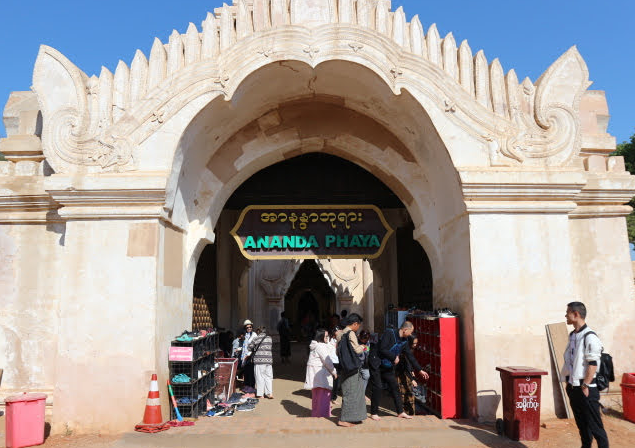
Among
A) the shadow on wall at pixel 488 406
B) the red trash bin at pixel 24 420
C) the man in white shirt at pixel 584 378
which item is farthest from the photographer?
the shadow on wall at pixel 488 406

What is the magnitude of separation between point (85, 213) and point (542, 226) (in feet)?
20.2

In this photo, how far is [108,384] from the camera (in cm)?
653

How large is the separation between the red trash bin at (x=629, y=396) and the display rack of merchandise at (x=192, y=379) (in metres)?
5.90

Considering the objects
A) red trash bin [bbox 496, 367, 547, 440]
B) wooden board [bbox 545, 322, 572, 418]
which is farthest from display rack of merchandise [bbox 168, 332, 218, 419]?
wooden board [bbox 545, 322, 572, 418]

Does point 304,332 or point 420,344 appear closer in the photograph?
point 420,344

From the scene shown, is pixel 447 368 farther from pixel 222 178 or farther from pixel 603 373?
pixel 222 178

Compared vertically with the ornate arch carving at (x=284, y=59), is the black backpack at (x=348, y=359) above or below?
below

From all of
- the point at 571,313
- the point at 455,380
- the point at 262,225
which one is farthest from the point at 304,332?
the point at 571,313

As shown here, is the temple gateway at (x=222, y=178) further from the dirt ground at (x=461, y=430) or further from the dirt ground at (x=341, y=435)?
the dirt ground at (x=341, y=435)

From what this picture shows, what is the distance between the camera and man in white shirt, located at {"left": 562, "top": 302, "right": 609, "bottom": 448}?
4875 millimetres

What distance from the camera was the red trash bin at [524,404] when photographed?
602 centimetres

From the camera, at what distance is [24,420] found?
6.05 m

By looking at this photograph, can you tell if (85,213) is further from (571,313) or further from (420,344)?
(571,313)

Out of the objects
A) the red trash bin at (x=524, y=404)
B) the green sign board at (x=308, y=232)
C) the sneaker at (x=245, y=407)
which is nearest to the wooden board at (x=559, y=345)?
the red trash bin at (x=524, y=404)
